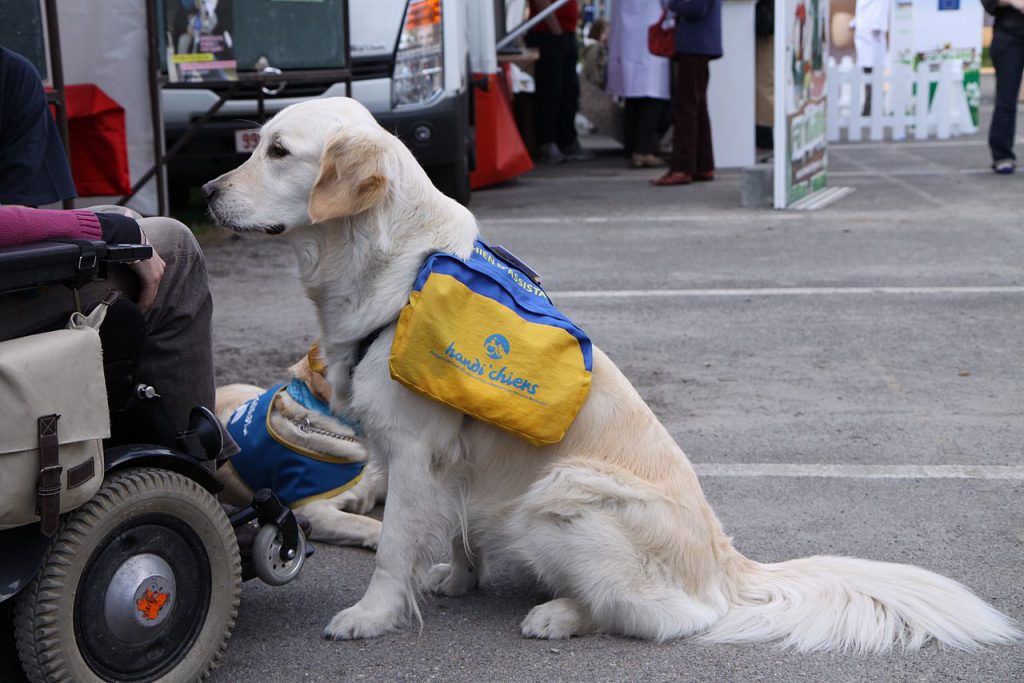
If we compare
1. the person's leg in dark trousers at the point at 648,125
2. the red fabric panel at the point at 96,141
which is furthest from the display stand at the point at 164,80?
the person's leg in dark trousers at the point at 648,125

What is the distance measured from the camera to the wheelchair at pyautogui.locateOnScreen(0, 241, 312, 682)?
8.07 feet

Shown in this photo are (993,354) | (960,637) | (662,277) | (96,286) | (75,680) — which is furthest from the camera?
(662,277)

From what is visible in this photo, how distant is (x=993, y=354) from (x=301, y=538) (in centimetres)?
392

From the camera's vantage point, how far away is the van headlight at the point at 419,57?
9172 millimetres

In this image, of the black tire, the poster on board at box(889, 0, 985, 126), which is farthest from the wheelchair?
the poster on board at box(889, 0, 985, 126)

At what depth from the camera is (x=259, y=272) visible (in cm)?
799

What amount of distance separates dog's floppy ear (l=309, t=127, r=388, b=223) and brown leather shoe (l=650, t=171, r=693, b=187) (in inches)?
356

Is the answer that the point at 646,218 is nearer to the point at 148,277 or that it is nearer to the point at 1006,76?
the point at 1006,76

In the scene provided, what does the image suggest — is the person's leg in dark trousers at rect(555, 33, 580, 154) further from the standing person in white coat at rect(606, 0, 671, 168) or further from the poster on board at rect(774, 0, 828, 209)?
the poster on board at rect(774, 0, 828, 209)

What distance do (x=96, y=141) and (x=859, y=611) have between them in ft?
19.8

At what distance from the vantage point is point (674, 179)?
11.8 meters

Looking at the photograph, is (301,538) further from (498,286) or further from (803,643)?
(803,643)

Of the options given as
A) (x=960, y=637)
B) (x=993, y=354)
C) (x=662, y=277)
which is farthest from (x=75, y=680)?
(x=662, y=277)

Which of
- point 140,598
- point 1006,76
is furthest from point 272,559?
point 1006,76
